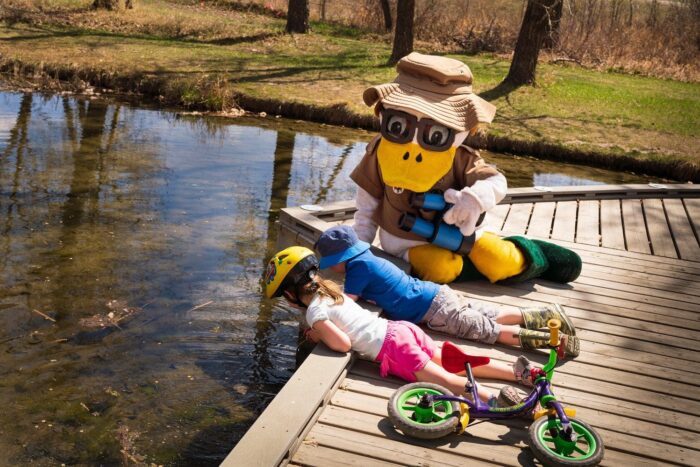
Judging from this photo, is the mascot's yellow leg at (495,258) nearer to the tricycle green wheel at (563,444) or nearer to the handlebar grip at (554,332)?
the handlebar grip at (554,332)

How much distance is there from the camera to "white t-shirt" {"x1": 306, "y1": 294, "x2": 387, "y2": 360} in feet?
14.5

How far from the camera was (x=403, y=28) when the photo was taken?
1756 centimetres

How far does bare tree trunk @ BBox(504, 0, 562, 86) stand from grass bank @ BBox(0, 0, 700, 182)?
0.33 metres

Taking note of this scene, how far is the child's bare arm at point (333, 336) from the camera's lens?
14.4 ft

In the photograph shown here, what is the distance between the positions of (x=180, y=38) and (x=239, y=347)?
15.1 meters

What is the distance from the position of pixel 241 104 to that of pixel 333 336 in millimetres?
11149

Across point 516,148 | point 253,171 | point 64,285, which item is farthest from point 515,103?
point 64,285

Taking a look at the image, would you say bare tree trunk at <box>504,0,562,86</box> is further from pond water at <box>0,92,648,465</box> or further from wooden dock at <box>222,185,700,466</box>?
wooden dock at <box>222,185,700,466</box>

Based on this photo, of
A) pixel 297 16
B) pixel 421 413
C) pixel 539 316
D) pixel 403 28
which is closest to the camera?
pixel 421 413

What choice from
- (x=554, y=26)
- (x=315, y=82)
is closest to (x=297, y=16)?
(x=315, y=82)

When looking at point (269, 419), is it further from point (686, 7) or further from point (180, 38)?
point (686, 7)

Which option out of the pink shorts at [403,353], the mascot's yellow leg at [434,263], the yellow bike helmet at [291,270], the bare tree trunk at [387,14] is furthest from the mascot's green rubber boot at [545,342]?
the bare tree trunk at [387,14]

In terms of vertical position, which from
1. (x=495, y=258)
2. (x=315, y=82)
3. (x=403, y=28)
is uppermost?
(x=403, y=28)

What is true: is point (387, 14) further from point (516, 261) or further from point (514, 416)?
point (514, 416)
